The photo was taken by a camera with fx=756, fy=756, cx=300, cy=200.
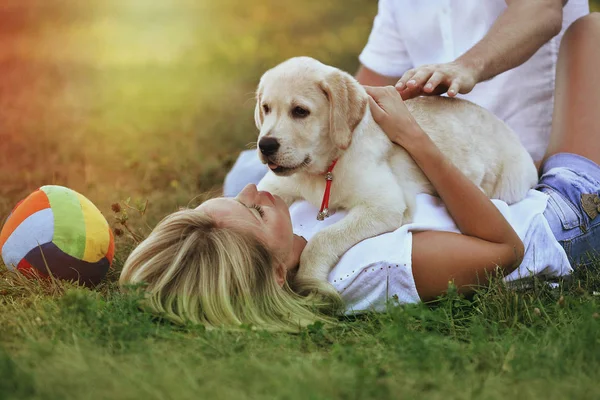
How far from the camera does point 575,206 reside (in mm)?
3258

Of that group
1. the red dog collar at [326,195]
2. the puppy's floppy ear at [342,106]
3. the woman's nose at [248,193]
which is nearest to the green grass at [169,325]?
the red dog collar at [326,195]

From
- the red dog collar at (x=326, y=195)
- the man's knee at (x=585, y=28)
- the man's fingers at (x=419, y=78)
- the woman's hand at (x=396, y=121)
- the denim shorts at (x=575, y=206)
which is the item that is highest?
the man's knee at (x=585, y=28)

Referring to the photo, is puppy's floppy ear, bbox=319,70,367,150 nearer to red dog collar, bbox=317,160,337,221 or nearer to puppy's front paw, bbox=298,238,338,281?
red dog collar, bbox=317,160,337,221

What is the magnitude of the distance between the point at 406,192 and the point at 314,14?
7.73 metres

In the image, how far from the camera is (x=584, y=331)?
7.45 feet

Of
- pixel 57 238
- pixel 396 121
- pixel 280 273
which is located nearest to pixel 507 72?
pixel 396 121

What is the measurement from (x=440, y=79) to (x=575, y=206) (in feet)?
2.62

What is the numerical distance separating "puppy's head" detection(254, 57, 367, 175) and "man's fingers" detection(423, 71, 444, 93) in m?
0.33

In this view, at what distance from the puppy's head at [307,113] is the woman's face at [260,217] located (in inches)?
5.5

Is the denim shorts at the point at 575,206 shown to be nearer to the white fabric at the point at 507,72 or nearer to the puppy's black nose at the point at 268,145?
the white fabric at the point at 507,72

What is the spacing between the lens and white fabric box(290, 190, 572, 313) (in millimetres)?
2768

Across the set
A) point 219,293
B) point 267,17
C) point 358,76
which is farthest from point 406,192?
point 267,17

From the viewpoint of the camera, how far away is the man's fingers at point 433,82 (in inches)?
126

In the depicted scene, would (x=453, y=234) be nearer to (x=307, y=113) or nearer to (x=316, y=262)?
(x=316, y=262)
